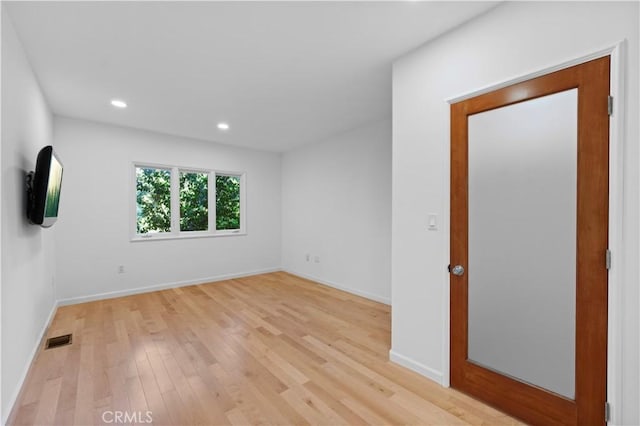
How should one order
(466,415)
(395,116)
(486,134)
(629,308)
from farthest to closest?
(395,116) → (486,134) → (466,415) → (629,308)

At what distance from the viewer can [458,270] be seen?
6.57ft

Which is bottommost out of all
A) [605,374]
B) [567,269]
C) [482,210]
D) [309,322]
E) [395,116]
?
[309,322]

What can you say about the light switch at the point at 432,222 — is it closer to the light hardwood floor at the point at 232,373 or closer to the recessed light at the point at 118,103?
the light hardwood floor at the point at 232,373

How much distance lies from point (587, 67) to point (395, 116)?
1.22m

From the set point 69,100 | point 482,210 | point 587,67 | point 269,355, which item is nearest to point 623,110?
point 587,67

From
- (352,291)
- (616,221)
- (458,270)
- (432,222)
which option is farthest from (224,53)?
(352,291)

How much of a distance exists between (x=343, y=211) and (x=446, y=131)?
2.82m

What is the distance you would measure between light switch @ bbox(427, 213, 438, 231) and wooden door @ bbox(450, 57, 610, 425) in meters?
0.13

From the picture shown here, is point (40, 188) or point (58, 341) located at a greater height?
point (40, 188)

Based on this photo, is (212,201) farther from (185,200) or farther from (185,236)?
(185,236)

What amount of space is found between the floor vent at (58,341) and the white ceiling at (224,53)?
2638mm

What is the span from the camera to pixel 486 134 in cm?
188

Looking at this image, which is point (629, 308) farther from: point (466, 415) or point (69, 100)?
point (69, 100)

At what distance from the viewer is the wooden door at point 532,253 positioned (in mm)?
1454
